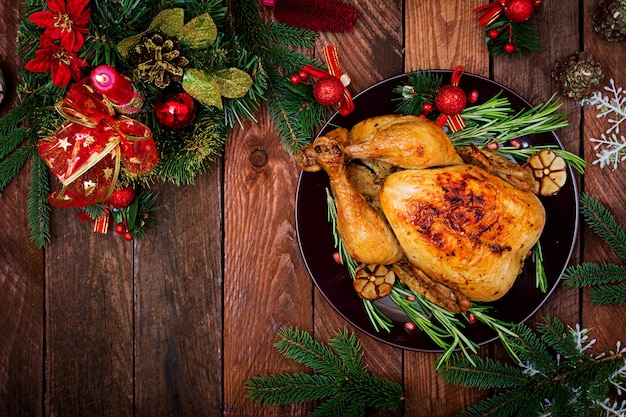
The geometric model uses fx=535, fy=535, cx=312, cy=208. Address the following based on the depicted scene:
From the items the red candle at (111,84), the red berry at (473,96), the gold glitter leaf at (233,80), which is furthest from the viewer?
the red berry at (473,96)

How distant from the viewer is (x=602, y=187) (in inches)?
54.0

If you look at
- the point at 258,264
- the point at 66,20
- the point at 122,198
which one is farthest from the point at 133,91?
the point at 258,264

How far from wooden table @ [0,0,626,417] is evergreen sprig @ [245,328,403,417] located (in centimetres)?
4

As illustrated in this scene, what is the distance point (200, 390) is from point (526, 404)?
83cm

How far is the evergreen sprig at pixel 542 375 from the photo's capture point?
4.04 ft

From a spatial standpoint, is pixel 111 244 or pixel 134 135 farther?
pixel 111 244

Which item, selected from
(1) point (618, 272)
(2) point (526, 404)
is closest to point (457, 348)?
(2) point (526, 404)

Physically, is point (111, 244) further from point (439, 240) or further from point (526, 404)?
point (526, 404)

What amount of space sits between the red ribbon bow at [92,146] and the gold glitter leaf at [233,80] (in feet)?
0.62

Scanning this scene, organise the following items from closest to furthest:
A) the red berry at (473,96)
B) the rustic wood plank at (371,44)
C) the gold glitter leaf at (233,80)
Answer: the gold glitter leaf at (233,80) → the red berry at (473,96) → the rustic wood plank at (371,44)

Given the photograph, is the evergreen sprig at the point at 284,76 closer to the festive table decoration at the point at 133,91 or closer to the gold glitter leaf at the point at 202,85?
the festive table decoration at the point at 133,91

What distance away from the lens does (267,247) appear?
4.66 feet

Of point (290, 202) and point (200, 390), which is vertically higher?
point (290, 202)

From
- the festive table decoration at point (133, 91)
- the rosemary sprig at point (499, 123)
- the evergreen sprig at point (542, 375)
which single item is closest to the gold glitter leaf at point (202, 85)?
the festive table decoration at point (133, 91)
